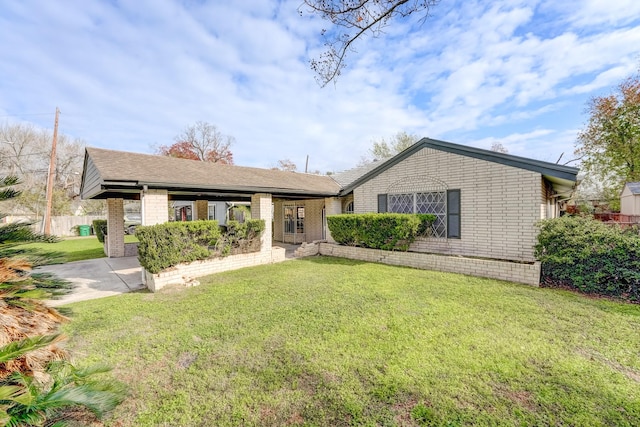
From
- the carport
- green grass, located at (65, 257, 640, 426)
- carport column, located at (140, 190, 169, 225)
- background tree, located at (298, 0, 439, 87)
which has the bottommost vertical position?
green grass, located at (65, 257, 640, 426)

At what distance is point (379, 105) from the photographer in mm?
11750

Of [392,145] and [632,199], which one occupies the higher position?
[392,145]

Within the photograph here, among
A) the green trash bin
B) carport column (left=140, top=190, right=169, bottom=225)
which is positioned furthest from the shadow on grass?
the green trash bin

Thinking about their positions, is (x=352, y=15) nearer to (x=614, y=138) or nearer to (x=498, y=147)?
(x=614, y=138)

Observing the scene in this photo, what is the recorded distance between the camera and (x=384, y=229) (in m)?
9.83

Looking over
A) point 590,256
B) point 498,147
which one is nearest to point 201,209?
point 590,256

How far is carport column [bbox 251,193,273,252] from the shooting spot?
33.8ft

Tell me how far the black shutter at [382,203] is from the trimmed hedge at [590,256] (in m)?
5.37

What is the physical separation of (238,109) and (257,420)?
14.7 m

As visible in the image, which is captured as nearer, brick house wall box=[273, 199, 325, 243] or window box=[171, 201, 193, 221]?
brick house wall box=[273, 199, 325, 243]

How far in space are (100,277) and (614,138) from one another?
110 feet

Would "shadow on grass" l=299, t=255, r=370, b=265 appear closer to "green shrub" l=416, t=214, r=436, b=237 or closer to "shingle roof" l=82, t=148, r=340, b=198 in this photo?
"green shrub" l=416, t=214, r=436, b=237

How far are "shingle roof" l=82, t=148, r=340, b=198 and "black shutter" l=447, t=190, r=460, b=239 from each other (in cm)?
536

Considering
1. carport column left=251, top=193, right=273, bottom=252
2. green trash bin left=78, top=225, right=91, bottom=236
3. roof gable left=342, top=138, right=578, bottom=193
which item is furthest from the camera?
green trash bin left=78, top=225, right=91, bottom=236
